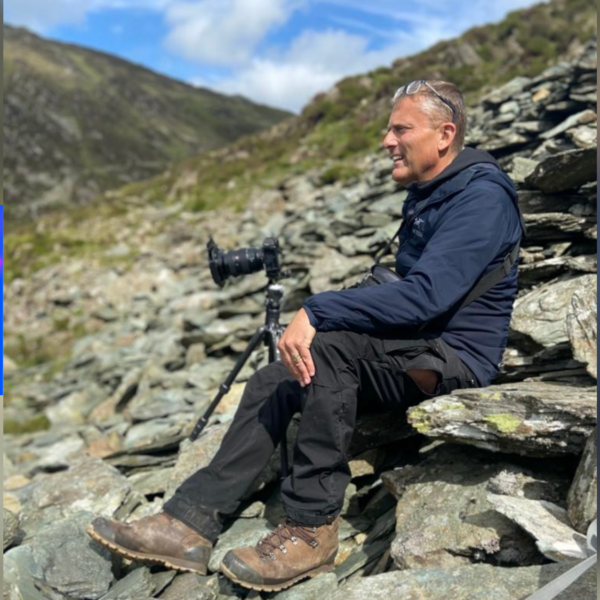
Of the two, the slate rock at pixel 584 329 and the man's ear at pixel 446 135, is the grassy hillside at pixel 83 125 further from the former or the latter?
the slate rock at pixel 584 329

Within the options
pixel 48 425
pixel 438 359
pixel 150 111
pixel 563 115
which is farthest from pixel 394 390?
pixel 150 111

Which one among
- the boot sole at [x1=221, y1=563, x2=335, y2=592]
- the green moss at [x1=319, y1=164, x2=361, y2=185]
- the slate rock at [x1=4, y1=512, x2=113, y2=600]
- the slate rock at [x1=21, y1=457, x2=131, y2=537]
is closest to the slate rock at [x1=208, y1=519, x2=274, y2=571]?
the boot sole at [x1=221, y1=563, x2=335, y2=592]

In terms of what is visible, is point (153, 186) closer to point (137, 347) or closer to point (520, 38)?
point (520, 38)

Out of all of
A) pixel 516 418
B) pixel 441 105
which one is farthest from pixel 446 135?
pixel 516 418

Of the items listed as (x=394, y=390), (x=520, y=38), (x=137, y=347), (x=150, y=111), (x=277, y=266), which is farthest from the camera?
(x=150, y=111)

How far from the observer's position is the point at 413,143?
14.1 ft

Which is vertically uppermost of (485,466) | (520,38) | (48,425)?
(520,38)

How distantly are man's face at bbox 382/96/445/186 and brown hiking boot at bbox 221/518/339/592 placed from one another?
2.39 meters

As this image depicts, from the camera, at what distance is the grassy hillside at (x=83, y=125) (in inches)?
4774

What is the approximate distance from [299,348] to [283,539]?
111 cm

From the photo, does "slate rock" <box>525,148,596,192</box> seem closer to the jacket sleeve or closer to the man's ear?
the man's ear

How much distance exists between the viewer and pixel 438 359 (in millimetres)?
3861

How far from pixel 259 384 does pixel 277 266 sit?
135 cm

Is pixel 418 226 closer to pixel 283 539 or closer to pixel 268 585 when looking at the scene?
pixel 283 539
